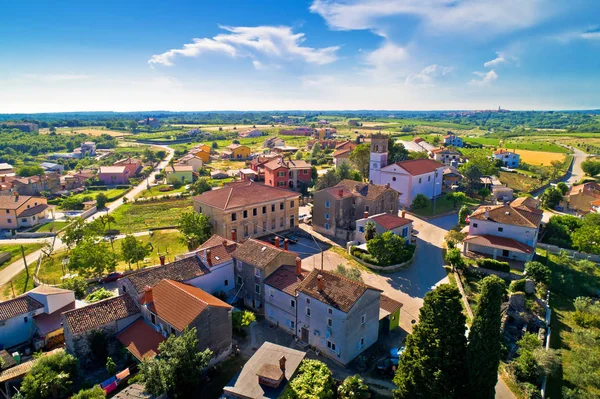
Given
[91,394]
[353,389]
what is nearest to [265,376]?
[353,389]

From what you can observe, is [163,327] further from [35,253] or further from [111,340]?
[35,253]

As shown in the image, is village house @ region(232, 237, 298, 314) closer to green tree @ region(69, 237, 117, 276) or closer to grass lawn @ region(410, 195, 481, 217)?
green tree @ region(69, 237, 117, 276)

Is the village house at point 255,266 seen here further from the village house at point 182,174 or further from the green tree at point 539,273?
the village house at point 182,174

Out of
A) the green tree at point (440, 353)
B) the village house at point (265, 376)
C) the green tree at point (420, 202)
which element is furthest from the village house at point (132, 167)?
the green tree at point (440, 353)

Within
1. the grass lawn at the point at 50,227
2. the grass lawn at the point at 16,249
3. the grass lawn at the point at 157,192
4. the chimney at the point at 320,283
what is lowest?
the grass lawn at the point at 50,227

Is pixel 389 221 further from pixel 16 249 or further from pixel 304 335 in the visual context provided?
pixel 16 249

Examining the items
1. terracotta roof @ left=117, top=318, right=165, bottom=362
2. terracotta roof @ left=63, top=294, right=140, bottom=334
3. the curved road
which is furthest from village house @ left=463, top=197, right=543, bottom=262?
the curved road

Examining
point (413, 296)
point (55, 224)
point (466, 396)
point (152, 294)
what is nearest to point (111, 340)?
point (152, 294)
